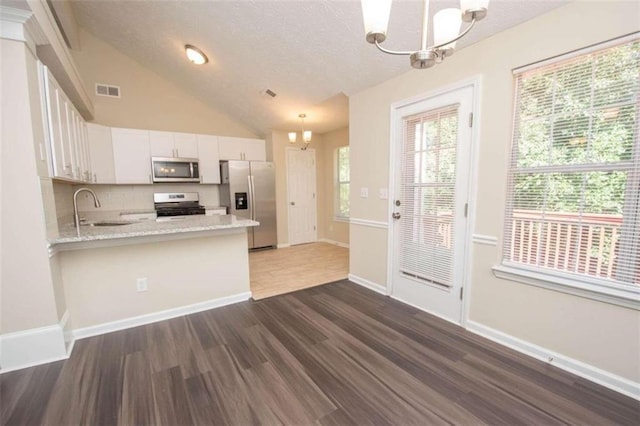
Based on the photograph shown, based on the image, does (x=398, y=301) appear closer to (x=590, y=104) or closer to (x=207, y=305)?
(x=207, y=305)

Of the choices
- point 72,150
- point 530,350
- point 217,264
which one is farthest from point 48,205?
point 530,350

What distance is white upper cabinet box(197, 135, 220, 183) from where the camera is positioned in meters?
4.86

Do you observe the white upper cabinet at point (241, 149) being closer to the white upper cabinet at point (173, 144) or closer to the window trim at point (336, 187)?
the white upper cabinet at point (173, 144)

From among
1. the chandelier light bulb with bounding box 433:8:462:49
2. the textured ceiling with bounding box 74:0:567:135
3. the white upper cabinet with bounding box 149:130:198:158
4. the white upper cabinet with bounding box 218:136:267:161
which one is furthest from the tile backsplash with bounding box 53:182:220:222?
the chandelier light bulb with bounding box 433:8:462:49

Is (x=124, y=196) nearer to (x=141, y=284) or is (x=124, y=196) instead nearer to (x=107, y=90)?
(x=107, y=90)

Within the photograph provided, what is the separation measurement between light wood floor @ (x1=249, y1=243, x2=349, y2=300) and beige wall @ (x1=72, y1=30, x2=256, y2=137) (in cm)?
267

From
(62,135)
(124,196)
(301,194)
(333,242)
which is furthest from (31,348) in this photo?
(333,242)

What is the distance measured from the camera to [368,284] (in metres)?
3.38

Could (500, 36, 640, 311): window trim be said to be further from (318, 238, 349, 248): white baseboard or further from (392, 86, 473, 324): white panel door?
(318, 238, 349, 248): white baseboard

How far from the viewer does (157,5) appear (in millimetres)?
2910

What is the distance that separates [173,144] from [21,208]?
2.99 m

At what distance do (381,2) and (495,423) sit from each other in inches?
83.2

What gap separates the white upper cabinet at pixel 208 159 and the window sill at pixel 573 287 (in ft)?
14.9

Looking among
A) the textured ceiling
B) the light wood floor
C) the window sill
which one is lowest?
the light wood floor
